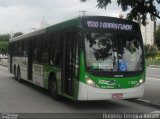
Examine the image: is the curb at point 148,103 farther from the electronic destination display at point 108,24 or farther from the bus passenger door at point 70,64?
the bus passenger door at point 70,64

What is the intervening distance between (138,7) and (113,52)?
136 inches

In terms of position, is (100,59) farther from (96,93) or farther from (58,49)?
(58,49)

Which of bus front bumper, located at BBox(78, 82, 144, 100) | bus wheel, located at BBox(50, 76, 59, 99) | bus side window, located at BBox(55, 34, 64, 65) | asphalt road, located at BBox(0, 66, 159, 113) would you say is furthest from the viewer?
bus wheel, located at BBox(50, 76, 59, 99)

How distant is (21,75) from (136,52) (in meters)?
10.8

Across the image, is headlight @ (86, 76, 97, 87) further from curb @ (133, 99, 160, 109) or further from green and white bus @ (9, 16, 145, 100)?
curb @ (133, 99, 160, 109)

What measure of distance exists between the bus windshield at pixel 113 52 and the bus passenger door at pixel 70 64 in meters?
0.46

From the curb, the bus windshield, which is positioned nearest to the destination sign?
the bus windshield

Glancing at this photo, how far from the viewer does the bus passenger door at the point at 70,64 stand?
12797mm

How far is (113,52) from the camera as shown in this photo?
507 inches

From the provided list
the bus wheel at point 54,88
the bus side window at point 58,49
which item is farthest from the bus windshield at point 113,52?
the bus wheel at point 54,88

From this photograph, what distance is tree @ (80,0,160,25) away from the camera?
583 inches

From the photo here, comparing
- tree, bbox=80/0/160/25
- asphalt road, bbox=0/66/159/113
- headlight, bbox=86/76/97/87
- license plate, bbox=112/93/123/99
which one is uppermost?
tree, bbox=80/0/160/25

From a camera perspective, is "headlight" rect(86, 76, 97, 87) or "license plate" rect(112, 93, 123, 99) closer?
"headlight" rect(86, 76, 97, 87)

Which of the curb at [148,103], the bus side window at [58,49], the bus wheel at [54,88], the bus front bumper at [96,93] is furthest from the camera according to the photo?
the bus wheel at [54,88]
